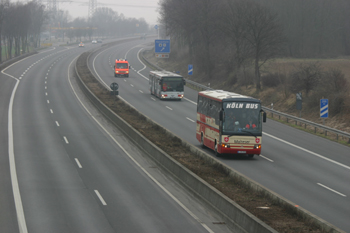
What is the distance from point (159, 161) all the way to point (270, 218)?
34.2 ft

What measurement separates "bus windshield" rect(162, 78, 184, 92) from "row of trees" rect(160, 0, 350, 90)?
9.95m

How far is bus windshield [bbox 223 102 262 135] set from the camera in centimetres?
2448

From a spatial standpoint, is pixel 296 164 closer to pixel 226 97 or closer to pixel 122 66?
pixel 226 97

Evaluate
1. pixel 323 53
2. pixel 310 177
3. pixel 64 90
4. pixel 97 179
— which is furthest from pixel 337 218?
pixel 323 53

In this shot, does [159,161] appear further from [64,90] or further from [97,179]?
Answer: [64,90]

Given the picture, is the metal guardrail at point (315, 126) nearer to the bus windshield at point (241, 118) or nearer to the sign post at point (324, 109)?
the sign post at point (324, 109)

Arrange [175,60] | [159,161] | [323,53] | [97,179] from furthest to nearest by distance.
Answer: [175,60]
[323,53]
[159,161]
[97,179]

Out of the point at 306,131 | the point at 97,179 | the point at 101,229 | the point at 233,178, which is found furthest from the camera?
the point at 306,131

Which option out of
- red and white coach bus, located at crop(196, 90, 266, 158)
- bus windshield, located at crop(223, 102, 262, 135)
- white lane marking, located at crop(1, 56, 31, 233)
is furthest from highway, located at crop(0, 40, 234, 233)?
bus windshield, located at crop(223, 102, 262, 135)

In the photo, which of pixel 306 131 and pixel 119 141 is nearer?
pixel 119 141

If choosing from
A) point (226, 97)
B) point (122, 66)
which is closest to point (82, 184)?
point (226, 97)

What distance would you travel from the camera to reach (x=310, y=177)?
21453 millimetres

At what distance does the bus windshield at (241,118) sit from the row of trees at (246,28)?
3170cm

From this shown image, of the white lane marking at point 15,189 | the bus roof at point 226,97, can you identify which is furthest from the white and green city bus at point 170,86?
the bus roof at point 226,97
